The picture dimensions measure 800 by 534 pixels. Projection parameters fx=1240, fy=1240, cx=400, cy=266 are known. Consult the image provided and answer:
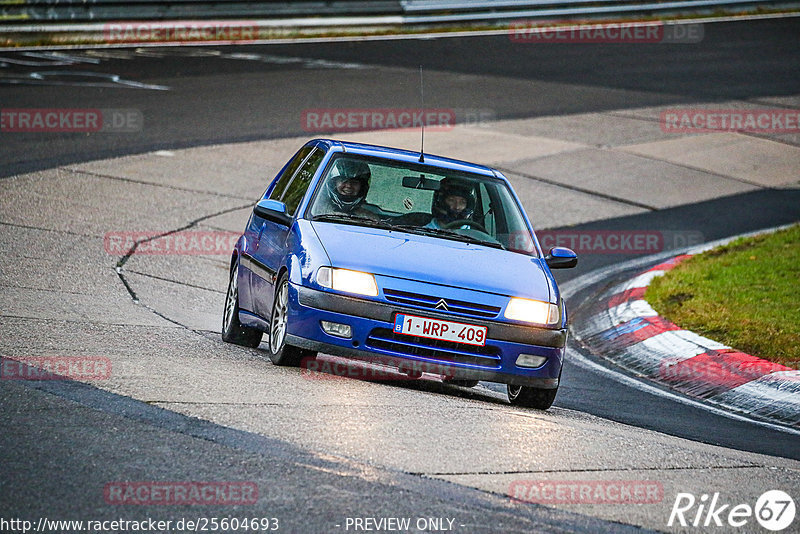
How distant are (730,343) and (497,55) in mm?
17650

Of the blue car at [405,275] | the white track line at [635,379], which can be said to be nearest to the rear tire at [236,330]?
the blue car at [405,275]

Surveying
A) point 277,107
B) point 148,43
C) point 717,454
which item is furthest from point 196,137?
point 717,454

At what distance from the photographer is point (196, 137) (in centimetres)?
1791

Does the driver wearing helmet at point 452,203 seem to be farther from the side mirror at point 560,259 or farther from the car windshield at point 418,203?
the side mirror at point 560,259

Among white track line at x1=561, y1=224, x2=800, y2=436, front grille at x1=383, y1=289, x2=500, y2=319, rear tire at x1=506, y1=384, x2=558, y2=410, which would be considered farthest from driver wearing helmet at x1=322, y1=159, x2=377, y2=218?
white track line at x1=561, y1=224, x2=800, y2=436

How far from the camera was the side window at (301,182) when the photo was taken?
8773mm

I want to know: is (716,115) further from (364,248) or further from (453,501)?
(453,501)

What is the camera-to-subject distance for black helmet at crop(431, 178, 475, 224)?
337 inches

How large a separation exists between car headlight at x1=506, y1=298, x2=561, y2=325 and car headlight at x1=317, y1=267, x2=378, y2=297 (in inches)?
33.7

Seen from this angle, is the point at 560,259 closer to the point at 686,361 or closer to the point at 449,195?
the point at 449,195

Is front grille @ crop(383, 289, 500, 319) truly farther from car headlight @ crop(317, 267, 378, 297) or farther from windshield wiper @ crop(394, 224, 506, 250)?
windshield wiper @ crop(394, 224, 506, 250)

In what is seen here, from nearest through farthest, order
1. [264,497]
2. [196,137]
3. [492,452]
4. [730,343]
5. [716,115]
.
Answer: [264,497]
[492,452]
[730,343]
[196,137]
[716,115]

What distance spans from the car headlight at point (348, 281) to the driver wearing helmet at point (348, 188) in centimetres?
97

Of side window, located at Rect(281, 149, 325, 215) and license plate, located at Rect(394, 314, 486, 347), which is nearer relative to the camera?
license plate, located at Rect(394, 314, 486, 347)
